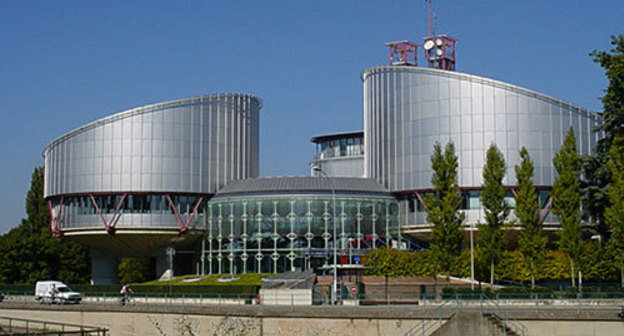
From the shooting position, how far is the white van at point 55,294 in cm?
7675

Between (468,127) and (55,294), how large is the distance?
144 feet

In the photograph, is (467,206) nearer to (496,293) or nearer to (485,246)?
(485,246)

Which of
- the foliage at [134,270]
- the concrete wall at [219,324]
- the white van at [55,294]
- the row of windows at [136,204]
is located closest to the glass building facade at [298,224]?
the row of windows at [136,204]

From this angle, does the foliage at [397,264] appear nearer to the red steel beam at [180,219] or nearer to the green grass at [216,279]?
the green grass at [216,279]

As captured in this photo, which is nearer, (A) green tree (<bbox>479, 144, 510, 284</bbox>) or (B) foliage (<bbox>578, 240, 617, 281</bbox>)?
(A) green tree (<bbox>479, 144, 510, 284</bbox>)

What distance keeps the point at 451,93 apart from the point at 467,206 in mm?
11844

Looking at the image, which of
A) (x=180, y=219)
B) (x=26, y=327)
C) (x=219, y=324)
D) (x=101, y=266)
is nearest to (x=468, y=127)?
(x=180, y=219)

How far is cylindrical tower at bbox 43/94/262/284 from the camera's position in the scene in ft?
327

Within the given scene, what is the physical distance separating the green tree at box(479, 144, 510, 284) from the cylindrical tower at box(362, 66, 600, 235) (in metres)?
12.4

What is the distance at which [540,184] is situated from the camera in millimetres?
92688

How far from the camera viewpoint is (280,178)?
3944 inches

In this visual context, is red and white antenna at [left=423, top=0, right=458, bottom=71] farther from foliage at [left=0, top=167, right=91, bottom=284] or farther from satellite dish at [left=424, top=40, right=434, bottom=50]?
foliage at [left=0, top=167, right=91, bottom=284]

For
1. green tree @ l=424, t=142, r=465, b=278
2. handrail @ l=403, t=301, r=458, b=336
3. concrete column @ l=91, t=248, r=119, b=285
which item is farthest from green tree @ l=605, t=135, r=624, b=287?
concrete column @ l=91, t=248, r=119, b=285

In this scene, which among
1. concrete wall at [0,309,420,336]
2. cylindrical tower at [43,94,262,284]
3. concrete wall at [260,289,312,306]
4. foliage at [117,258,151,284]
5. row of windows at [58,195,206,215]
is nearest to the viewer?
concrete wall at [0,309,420,336]
